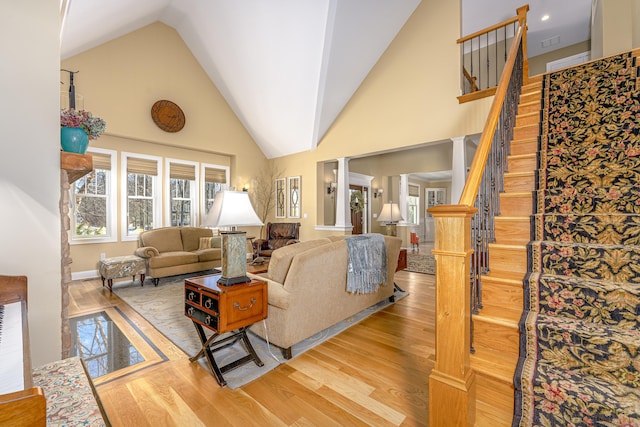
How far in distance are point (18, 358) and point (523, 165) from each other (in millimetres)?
3292

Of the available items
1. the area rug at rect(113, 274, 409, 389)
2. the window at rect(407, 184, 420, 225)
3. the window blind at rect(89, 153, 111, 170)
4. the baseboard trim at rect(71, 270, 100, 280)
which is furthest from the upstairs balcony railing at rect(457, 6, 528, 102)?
the baseboard trim at rect(71, 270, 100, 280)

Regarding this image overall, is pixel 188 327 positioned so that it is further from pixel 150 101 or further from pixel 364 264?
pixel 150 101

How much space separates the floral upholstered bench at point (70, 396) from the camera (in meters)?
0.88

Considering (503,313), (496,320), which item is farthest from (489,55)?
(496,320)

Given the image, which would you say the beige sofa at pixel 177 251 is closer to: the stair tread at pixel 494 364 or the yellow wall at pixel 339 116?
the yellow wall at pixel 339 116

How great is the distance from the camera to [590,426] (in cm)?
120

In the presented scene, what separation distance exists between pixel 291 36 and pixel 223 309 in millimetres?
4567

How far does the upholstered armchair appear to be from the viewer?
19.9 feet

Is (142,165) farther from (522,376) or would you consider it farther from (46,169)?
(522,376)

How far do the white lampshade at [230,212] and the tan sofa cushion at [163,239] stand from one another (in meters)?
3.75

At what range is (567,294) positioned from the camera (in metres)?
1.58

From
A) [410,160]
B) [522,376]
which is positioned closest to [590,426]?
[522,376]

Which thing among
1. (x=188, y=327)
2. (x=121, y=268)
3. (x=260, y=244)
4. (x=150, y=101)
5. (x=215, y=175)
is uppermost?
(x=150, y=101)

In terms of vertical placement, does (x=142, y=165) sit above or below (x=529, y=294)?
above
